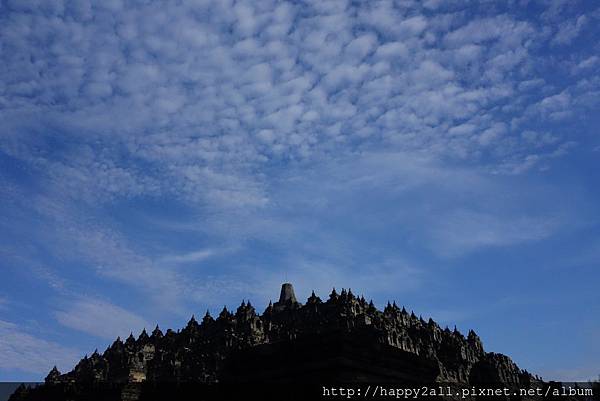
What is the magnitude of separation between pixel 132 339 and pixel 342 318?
45.8 meters

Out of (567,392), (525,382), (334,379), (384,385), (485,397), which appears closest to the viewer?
(334,379)

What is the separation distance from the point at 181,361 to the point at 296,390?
53455mm

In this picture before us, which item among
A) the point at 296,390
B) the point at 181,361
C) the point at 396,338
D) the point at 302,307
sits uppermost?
the point at 302,307

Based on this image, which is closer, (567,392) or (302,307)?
(567,392)

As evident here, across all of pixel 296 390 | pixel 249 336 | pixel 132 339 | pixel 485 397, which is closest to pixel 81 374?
pixel 132 339

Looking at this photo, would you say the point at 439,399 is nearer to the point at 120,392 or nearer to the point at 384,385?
the point at 384,385

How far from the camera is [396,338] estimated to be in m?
71.1

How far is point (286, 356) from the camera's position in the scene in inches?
1136

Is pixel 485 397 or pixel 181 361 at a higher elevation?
pixel 181 361

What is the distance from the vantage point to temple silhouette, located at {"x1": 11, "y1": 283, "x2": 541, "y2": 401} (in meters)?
27.3

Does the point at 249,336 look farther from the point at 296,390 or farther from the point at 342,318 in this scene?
the point at 296,390

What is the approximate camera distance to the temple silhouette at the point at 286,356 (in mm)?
27328

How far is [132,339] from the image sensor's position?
91.8 m

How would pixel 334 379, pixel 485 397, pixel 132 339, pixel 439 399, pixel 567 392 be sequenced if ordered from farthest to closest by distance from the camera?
pixel 132 339 < pixel 567 392 < pixel 485 397 < pixel 439 399 < pixel 334 379
